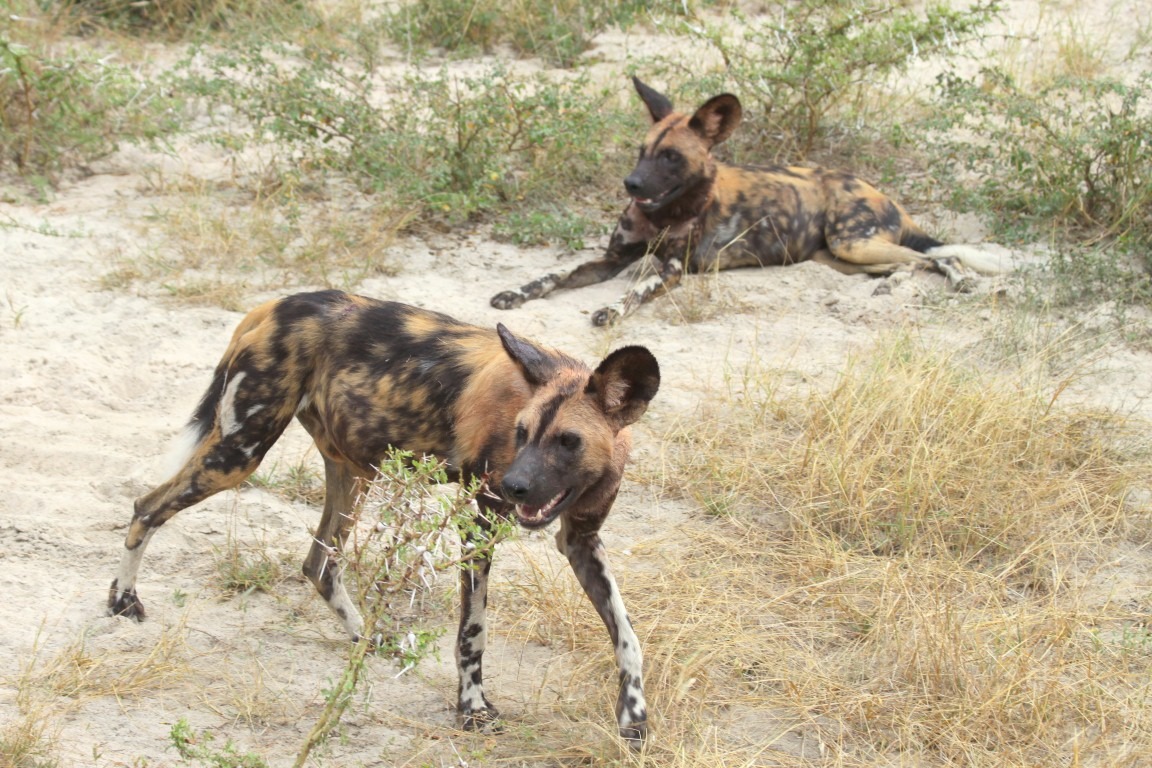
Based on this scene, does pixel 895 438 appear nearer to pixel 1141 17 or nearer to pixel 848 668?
pixel 848 668

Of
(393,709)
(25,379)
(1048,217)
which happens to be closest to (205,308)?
(25,379)

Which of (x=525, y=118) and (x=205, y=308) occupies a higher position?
(x=525, y=118)

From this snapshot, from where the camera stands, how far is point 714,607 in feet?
11.8

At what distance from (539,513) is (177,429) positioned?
2.01 metres

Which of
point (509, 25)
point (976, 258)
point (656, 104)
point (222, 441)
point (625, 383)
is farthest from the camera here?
point (509, 25)

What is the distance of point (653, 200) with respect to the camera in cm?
614

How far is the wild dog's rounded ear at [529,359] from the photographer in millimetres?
3027

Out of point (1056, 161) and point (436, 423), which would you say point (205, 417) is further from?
point (1056, 161)

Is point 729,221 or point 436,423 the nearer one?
point 436,423

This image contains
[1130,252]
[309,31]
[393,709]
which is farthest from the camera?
[309,31]

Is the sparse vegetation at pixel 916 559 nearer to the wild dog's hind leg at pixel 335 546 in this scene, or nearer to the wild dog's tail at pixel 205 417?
the wild dog's hind leg at pixel 335 546

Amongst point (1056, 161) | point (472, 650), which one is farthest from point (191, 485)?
point (1056, 161)

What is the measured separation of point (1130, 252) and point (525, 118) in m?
2.77

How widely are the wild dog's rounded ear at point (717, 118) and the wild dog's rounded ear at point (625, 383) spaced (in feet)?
11.0
